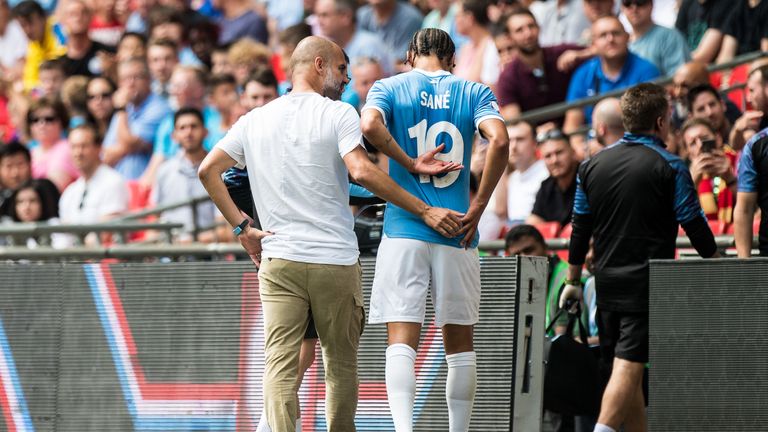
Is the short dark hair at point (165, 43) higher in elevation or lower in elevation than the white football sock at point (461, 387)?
higher

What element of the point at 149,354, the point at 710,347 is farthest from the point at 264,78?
the point at 710,347

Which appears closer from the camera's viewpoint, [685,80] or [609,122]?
[609,122]

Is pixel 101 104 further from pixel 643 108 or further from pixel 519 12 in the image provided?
pixel 643 108

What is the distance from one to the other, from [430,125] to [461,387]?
1324mm

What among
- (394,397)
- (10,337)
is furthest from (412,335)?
(10,337)

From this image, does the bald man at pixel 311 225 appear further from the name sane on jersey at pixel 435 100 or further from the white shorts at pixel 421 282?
the name sane on jersey at pixel 435 100

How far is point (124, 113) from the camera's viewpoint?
14.8 meters

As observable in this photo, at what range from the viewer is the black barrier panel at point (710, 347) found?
23.5 ft

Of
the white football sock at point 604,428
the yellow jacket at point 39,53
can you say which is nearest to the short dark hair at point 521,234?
the white football sock at point 604,428

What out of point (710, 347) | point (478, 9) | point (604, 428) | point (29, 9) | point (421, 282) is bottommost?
point (604, 428)

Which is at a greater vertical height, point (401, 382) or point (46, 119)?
point (46, 119)

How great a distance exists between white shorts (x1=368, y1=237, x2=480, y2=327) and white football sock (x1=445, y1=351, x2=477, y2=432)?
0.19 meters

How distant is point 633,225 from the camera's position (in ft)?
25.6

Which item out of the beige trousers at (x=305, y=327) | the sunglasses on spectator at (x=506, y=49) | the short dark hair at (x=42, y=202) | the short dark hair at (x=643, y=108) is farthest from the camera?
the short dark hair at (x=42, y=202)
